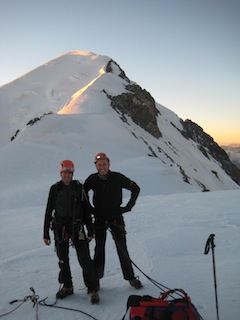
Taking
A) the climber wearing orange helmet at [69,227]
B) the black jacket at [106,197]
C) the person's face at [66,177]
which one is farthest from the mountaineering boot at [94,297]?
the person's face at [66,177]

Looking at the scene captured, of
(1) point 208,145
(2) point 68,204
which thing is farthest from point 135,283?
(1) point 208,145

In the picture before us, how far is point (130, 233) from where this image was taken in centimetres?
907

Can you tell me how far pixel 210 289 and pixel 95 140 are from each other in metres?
24.0

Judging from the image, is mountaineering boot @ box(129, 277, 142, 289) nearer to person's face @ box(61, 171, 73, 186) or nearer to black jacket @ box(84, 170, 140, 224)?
black jacket @ box(84, 170, 140, 224)

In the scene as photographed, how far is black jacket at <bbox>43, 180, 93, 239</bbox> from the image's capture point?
16.9 feet

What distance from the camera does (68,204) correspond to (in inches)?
203

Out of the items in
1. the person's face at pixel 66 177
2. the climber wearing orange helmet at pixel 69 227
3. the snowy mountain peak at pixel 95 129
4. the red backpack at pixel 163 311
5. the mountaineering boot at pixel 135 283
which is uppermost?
the snowy mountain peak at pixel 95 129

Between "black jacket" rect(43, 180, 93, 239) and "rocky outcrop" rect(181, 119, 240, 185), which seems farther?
"rocky outcrop" rect(181, 119, 240, 185)

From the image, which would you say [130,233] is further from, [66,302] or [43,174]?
[43,174]

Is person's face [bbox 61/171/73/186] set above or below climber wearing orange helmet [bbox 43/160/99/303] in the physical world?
above

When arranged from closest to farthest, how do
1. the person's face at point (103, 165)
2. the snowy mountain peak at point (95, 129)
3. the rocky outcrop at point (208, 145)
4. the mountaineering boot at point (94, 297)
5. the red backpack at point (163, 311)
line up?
the red backpack at point (163, 311)
the mountaineering boot at point (94, 297)
the person's face at point (103, 165)
the snowy mountain peak at point (95, 129)
the rocky outcrop at point (208, 145)

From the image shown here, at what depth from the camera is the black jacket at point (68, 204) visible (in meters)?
5.16

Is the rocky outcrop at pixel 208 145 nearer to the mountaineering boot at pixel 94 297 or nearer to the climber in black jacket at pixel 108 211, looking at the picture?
the climber in black jacket at pixel 108 211

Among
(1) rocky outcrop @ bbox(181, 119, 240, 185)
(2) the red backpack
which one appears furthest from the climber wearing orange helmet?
(1) rocky outcrop @ bbox(181, 119, 240, 185)
